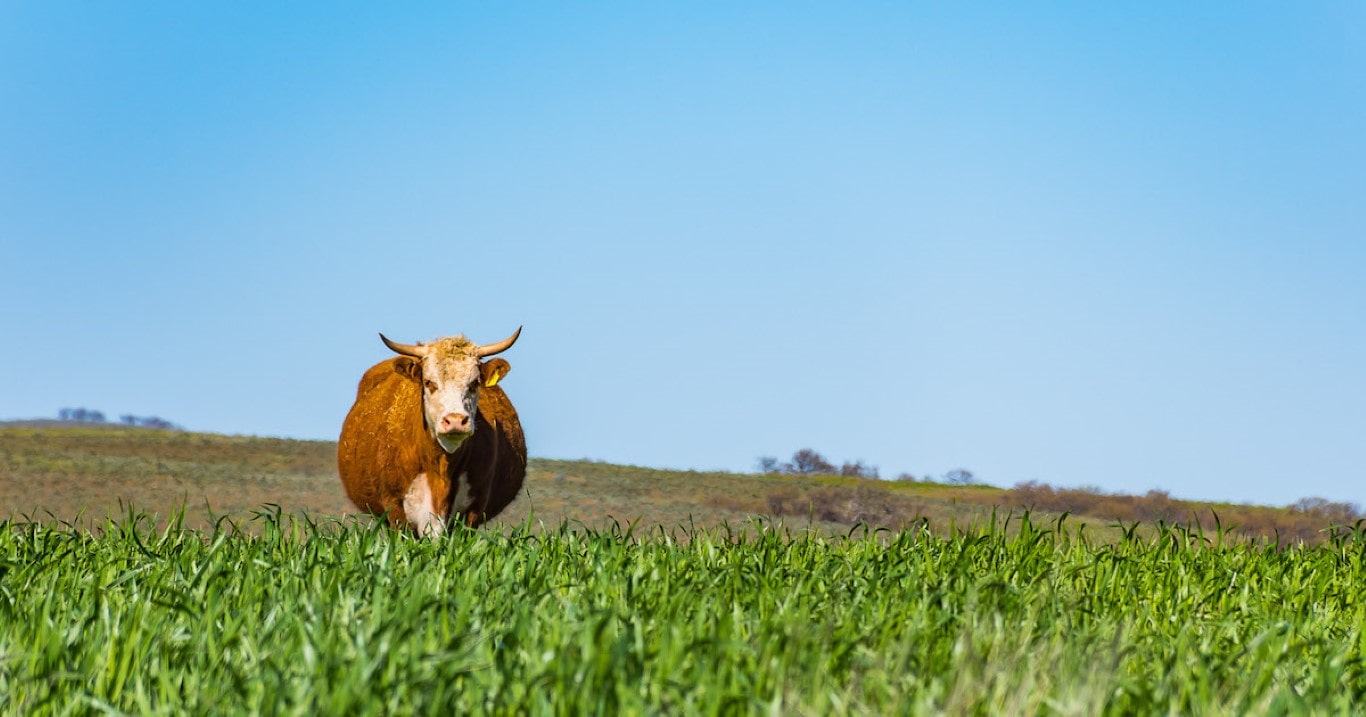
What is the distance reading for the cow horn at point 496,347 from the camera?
38.2 feet

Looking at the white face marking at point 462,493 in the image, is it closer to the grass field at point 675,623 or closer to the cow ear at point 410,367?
the cow ear at point 410,367

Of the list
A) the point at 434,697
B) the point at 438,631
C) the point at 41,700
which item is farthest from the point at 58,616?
the point at 434,697

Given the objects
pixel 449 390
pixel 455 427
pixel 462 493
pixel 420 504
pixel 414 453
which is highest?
pixel 449 390

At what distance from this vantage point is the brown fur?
1144 centimetres

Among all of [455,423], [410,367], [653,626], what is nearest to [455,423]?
[455,423]

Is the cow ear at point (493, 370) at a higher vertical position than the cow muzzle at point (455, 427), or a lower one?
higher

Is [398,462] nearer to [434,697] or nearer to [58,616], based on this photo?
[58,616]

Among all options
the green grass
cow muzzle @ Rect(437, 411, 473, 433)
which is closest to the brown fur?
cow muzzle @ Rect(437, 411, 473, 433)

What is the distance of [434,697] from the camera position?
3848mm

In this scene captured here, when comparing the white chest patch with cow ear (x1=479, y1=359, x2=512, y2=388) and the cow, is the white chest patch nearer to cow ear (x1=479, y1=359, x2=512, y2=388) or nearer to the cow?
the cow

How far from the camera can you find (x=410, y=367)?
11.3 meters

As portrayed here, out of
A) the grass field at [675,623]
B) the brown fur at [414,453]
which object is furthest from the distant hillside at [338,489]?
Result: the grass field at [675,623]

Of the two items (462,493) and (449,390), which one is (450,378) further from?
(462,493)

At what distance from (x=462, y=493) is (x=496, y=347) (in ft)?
4.25
